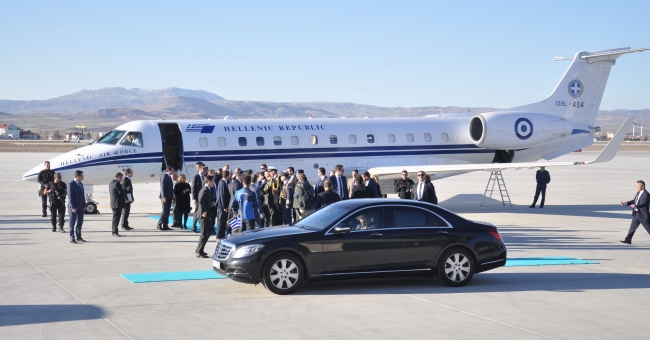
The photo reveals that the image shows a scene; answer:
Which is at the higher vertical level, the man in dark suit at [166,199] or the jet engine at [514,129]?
the jet engine at [514,129]

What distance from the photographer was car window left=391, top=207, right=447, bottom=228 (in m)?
11.2

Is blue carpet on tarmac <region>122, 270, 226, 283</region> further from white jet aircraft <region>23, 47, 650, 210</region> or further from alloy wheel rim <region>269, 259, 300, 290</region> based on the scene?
white jet aircraft <region>23, 47, 650, 210</region>

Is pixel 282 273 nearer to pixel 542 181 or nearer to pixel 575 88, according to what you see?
pixel 542 181

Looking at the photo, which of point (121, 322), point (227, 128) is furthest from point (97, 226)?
point (121, 322)

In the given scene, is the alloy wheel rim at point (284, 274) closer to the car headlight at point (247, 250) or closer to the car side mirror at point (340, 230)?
the car headlight at point (247, 250)

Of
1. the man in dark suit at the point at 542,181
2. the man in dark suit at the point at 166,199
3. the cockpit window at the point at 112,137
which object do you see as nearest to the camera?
the man in dark suit at the point at 166,199

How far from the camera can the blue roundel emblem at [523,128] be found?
84.9ft

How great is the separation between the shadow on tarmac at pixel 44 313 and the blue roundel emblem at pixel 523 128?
19.3 metres

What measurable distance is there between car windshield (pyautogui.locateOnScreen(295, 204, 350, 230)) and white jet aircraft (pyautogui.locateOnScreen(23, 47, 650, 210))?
10.8 metres

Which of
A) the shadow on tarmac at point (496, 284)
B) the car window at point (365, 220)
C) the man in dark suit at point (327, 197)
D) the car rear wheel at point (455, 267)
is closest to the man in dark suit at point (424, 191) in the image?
the man in dark suit at point (327, 197)

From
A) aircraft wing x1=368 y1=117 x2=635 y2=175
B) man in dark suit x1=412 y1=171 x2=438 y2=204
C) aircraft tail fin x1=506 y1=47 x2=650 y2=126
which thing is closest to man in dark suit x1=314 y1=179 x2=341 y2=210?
man in dark suit x1=412 y1=171 x2=438 y2=204

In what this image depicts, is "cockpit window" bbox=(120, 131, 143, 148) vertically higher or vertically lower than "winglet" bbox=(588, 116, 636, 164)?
lower

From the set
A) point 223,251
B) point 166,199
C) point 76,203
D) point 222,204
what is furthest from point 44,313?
point 166,199

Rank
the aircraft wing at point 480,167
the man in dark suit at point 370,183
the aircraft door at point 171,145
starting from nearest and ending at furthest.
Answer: the man in dark suit at point 370,183, the aircraft wing at point 480,167, the aircraft door at point 171,145
